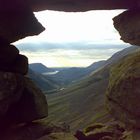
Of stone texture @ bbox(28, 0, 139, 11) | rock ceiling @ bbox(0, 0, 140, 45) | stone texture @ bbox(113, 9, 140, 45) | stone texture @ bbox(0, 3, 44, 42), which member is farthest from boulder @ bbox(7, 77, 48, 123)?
stone texture @ bbox(113, 9, 140, 45)

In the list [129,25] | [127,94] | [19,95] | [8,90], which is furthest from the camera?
[129,25]

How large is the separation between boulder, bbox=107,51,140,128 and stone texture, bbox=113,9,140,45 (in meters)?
3.09

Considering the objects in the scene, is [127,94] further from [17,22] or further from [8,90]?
[17,22]

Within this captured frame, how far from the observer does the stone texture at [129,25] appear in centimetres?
5147

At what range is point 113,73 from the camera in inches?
2203

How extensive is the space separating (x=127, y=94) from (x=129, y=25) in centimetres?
1064

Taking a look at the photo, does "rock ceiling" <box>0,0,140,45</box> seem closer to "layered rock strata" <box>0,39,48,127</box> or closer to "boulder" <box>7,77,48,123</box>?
"layered rock strata" <box>0,39,48,127</box>

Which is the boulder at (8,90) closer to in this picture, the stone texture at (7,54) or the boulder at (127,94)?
the stone texture at (7,54)

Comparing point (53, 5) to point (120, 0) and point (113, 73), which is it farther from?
point (113, 73)

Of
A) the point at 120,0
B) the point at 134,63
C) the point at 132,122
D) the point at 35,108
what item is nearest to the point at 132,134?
the point at 132,122

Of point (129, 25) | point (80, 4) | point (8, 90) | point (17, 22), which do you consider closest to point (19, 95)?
point (8, 90)

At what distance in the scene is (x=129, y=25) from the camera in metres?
52.7

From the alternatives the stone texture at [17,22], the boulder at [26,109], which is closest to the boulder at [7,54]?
the stone texture at [17,22]

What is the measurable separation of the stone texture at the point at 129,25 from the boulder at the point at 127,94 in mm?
3087
